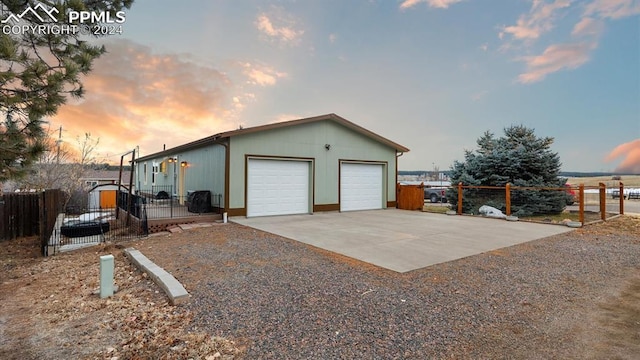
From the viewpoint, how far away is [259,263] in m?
5.36

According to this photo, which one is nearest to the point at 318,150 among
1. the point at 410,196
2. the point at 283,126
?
the point at 283,126

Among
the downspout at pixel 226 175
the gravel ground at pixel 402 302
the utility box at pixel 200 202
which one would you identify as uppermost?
the downspout at pixel 226 175

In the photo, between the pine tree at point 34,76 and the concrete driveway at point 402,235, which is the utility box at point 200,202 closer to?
the concrete driveway at point 402,235

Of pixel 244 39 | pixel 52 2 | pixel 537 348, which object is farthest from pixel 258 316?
pixel 244 39

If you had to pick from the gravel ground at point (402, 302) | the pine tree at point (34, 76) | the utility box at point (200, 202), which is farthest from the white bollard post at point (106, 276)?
the utility box at point (200, 202)

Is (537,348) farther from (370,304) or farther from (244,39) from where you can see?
(244,39)

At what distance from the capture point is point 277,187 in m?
11.5

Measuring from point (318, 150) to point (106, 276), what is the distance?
29.7 feet

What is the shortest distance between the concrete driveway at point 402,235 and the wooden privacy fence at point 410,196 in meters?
3.36

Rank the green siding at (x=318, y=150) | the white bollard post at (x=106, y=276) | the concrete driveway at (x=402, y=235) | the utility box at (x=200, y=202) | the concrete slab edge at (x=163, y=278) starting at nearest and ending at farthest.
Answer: the concrete slab edge at (x=163, y=278), the white bollard post at (x=106, y=276), the concrete driveway at (x=402, y=235), the green siding at (x=318, y=150), the utility box at (x=200, y=202)

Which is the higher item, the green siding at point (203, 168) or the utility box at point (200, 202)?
the green siding at point (203, 168)

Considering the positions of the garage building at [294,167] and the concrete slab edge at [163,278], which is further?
the garage building at [294,167]

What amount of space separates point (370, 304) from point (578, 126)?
18778 mm

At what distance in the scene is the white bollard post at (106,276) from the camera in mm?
4145
